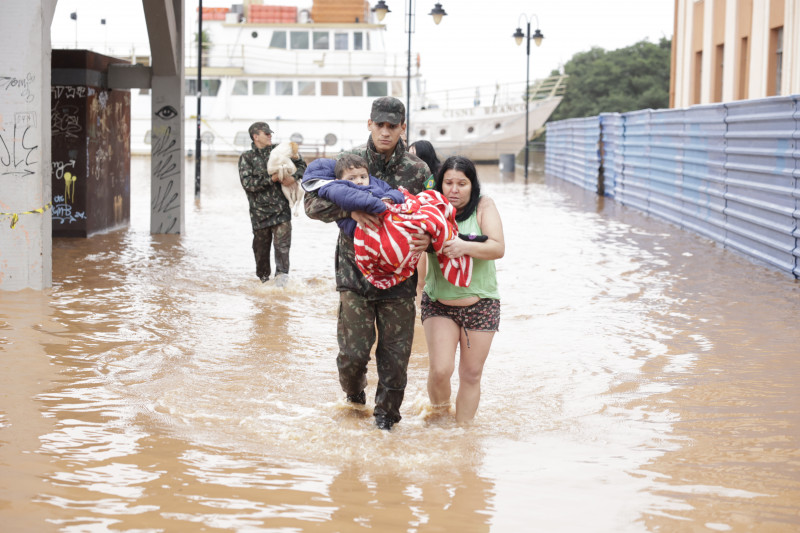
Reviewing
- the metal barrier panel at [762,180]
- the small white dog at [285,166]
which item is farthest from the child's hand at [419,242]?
the metal barrier panel at [762,180]

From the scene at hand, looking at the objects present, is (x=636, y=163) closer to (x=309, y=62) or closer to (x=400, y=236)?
(x=400, y=236)

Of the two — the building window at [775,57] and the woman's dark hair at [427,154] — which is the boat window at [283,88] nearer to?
the building window at [775,57]

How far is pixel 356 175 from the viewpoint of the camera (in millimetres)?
5227

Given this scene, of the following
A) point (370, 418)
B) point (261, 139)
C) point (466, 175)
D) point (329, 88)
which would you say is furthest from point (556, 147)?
point (466, 175)

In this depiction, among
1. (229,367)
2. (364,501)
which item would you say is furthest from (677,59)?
(364,501)

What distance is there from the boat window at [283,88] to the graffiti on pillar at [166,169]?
3316 centimetres

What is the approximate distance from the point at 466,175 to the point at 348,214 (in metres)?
0.68

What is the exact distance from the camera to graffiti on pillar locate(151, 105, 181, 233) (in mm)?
16406

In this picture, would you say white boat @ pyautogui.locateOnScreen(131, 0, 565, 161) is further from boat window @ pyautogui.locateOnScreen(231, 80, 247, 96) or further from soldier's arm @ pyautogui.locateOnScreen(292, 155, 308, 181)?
soldier's arm @ pyautogui.locateOnScreen(292, 155, 308, 181)

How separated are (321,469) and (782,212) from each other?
9.30 m

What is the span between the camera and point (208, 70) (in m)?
48.9

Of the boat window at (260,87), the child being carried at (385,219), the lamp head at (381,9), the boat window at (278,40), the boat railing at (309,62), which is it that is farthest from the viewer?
the boat window at (278,40)

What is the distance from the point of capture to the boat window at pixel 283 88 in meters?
49.0

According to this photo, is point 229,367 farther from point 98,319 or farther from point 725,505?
point 725,505
